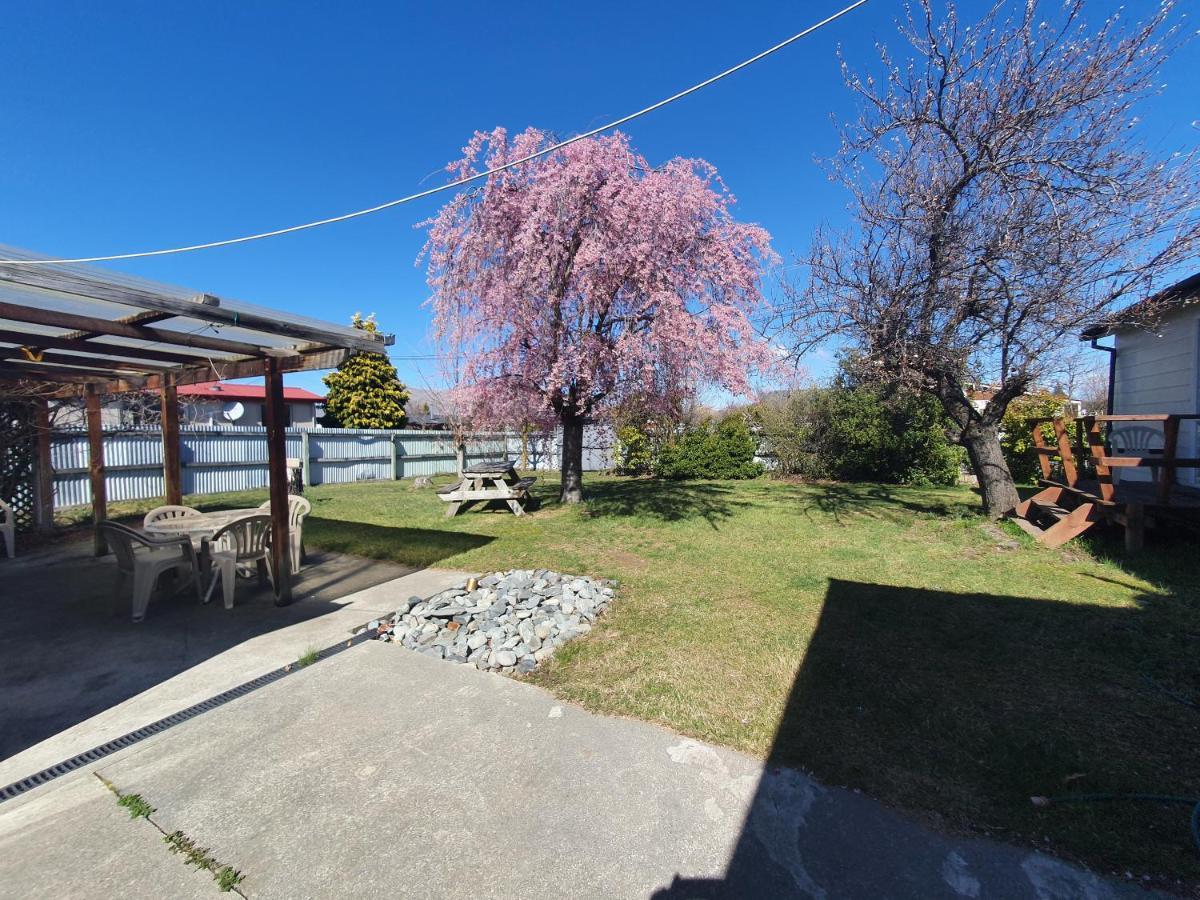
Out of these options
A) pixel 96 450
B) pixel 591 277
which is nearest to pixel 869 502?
pixel 591 277

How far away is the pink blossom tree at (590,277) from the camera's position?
7.38m

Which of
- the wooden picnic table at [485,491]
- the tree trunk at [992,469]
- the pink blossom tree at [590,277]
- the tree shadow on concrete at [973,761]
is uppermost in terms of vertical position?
the pink blossom tree at [590,277]

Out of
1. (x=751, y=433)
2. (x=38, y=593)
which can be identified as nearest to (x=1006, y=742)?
(x=38, y=593)

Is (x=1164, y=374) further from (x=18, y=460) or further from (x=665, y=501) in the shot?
(x=18, y=460)

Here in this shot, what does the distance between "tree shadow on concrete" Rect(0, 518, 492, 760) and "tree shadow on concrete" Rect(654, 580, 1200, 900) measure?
3.25 meters

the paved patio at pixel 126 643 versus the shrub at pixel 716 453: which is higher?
the shrub at pixel 716 453

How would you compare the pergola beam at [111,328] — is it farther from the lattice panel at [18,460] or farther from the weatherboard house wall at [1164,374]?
the weatherboard house wall at [1164,374]

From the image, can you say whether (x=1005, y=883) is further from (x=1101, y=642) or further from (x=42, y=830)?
(x=42, y=830)

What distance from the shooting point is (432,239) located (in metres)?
8.11

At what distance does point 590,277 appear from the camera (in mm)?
7344

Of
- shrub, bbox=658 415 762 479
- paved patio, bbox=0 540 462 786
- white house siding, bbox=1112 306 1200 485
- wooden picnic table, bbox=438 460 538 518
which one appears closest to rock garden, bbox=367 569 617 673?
paved patio, bbox=0 540 462 786

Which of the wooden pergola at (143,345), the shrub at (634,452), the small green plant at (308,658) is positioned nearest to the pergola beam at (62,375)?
the wooden pergola at (143,345)

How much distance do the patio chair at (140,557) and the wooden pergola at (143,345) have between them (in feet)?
2.41

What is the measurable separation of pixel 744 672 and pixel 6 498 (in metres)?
9.42
